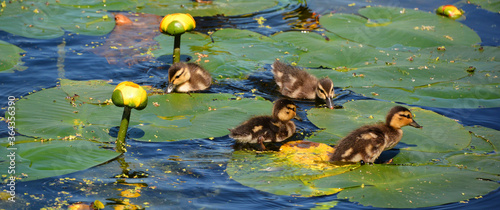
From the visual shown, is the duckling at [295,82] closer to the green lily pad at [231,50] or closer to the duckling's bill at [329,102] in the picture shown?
the duckling's bill at [329,102]

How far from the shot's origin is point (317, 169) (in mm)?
5539

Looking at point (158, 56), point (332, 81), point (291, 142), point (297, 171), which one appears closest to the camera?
point (297, 171)

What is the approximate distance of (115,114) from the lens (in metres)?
6.22

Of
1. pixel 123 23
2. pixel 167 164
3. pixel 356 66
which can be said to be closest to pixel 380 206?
pixel 167 164

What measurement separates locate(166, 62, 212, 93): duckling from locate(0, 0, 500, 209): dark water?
37cm

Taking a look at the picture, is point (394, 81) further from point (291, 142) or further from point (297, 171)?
point (297, 171)

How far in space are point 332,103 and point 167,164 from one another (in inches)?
105

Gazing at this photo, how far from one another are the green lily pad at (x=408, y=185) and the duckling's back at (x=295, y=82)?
7.96 feet

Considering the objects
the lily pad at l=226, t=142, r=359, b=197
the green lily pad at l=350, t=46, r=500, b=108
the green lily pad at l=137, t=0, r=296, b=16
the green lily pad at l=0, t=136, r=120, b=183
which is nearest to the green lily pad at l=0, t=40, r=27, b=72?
the green lily pad at l=0, t=136, r=120, b=183

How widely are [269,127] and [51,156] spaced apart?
244 cm

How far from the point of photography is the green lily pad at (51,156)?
196 inches

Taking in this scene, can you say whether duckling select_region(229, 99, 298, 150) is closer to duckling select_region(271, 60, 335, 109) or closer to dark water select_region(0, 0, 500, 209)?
dark water select_region(0, 0, 500, 209)

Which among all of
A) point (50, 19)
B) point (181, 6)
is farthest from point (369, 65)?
point (50, 19)

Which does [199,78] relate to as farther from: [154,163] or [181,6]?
[181,6]
